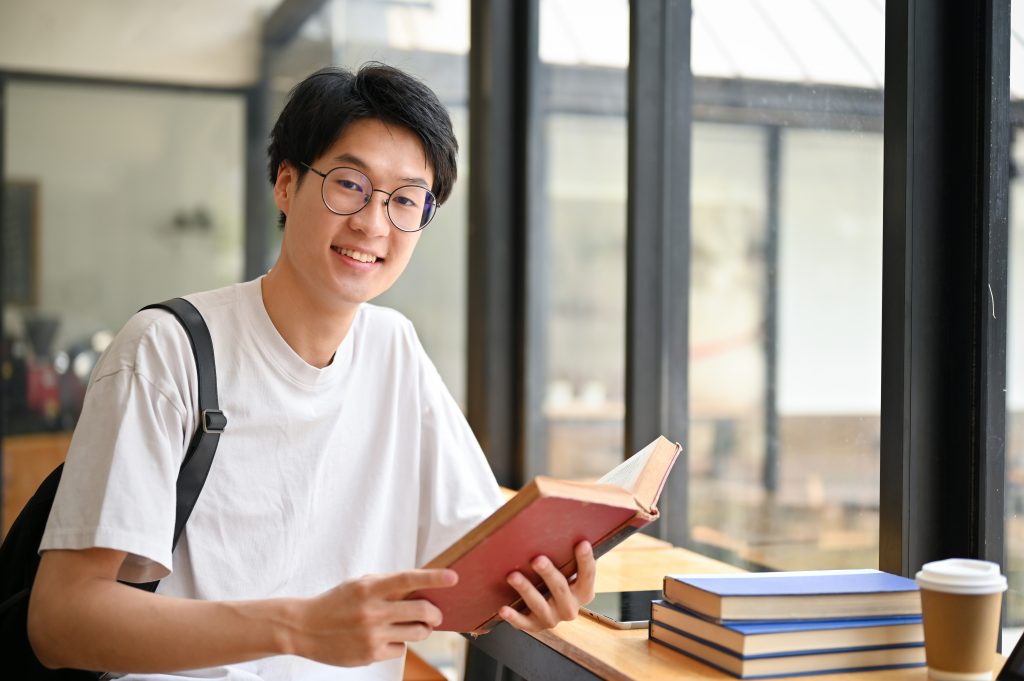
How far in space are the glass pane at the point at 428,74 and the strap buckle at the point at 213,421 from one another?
5.89 ft

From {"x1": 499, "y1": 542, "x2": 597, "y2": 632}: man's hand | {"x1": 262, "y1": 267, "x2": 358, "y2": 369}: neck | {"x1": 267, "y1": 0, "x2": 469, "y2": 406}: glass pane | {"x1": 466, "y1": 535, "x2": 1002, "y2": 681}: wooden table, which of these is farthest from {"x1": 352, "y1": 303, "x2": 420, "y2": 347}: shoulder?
{"x1": 267, "y1": 0, "x2": 469, "y2": 406}: glass pane

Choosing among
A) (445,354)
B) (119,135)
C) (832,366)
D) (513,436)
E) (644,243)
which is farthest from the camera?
(119,135)

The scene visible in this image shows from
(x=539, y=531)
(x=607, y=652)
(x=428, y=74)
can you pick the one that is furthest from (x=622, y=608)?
(x=428, y=74)

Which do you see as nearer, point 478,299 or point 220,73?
point 478,299

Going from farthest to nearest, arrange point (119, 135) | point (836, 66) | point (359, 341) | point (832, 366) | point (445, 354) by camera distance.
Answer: point (119, 135) < point (445, 354) < point (832, 366) < point (836, 66) < point (359, 341)

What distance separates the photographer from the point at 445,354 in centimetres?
342

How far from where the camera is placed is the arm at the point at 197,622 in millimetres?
1134

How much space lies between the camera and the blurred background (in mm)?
2002

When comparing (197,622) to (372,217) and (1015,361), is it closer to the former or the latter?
(372,217)

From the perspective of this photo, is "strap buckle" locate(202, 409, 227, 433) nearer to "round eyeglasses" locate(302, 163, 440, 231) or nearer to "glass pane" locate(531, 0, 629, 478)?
"round eyeglasses" locate(302, 163, 440, 231)

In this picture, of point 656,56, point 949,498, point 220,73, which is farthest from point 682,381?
point 220,73

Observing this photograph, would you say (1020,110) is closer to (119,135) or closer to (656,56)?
(656,56)

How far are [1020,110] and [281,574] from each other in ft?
3.89

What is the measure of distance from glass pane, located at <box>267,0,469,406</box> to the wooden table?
1.38 m
